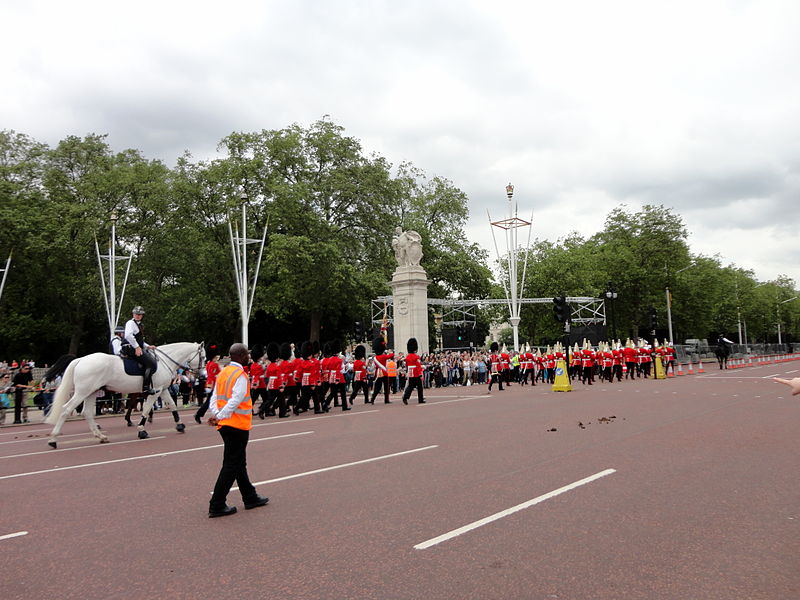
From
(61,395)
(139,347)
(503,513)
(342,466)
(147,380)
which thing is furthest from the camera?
(147,380)

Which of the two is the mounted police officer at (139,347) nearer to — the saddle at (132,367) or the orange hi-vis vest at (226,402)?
the saddle at (132,367)

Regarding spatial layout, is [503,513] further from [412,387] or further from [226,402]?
[412,387]

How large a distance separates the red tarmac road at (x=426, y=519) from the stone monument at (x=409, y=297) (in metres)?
22.3

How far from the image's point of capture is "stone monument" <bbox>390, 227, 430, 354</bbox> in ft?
113

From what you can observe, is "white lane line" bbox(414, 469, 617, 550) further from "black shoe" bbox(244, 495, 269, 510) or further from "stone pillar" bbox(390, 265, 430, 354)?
"stone pillar" bbox(390, 265, 430, 354)

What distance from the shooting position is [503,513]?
6.19m

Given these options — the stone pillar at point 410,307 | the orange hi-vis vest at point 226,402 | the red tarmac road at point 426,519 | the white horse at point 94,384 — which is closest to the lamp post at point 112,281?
the stone pillar at point 410,307

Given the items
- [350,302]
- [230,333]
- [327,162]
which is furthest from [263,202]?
[230,333]

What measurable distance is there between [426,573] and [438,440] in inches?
260

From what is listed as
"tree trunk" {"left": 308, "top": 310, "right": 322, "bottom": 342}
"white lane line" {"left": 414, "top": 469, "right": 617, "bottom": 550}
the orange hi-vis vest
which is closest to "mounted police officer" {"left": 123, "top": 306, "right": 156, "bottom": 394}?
the orange hi-vis vest

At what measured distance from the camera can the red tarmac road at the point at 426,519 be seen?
15.0 feet

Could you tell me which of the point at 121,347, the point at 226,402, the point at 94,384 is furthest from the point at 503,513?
the point at 121,347

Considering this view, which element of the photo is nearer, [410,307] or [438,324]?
[410,307]

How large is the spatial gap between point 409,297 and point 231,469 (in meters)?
28.1
